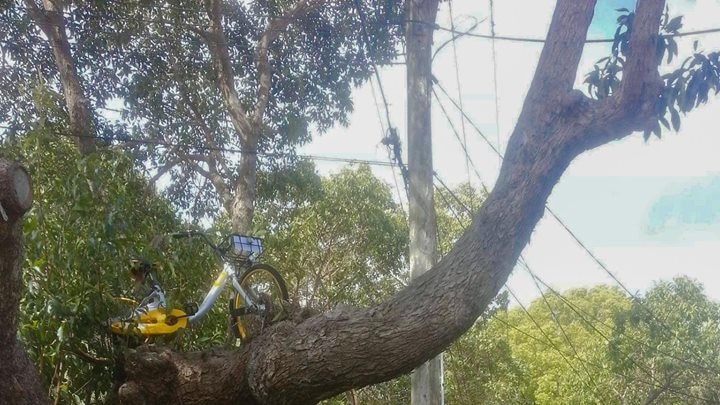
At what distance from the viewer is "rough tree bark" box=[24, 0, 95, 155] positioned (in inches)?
353

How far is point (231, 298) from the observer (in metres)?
5.21

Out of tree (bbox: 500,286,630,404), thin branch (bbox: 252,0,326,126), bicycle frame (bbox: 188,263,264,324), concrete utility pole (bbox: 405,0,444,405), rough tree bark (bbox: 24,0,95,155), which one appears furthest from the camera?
tree (bbox: 500,286,630,404)

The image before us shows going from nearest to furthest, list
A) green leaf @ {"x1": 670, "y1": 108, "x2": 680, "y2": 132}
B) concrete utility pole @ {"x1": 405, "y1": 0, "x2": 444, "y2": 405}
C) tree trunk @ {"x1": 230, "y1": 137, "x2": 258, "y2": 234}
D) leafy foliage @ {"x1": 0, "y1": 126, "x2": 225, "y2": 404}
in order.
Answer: green leaf @ {"x1": 670, "y1": 108, "x2": 680, "y2": 132} → leafy foliage @ {"x1": 0, "y1": 126, "x2": 225, "y2": 404} → concrete utility pole @ {"x1": 405, "y1": 0, "x2": 444, "y2": 405} → tree trunk @ {"x1": 230, "y1": 137, "x2": 258, "y2": 234}

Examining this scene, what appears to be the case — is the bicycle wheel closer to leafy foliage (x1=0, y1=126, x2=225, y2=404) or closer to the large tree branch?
leafy foliage (x1=0, y1=126, x2=225, y2=404)

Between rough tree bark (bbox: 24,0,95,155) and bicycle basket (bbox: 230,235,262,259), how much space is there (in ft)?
14.2

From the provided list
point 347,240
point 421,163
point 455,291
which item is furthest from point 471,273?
point 347,240

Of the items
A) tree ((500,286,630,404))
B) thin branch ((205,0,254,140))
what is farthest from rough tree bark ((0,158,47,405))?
tree ((500,286,630,404))

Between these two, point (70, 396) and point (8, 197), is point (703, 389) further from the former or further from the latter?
point (8, 197)

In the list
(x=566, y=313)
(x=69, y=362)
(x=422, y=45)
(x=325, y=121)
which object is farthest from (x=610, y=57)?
(x=566, y=313)

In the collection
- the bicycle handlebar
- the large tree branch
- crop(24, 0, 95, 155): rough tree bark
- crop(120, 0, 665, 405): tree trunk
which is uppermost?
crop(24, 0, 95, 155): rough tree bark

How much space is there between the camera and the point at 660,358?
16359 mm

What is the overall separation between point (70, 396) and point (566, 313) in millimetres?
31142

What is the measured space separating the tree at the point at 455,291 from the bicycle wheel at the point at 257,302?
39 centimetres

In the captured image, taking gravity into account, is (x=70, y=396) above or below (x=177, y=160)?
below
